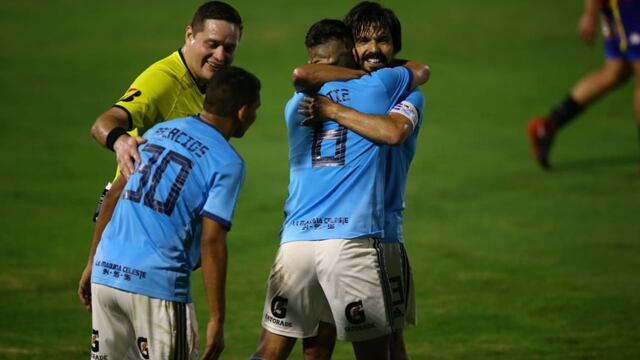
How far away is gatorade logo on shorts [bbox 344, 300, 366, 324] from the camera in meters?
6.64

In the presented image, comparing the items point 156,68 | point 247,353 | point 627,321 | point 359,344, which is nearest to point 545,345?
point 627,321

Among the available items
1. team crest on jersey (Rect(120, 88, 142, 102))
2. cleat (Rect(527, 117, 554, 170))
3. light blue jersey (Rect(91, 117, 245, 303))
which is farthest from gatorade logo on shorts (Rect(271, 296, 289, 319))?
cleat (Rect(527, 117, 554, 170))

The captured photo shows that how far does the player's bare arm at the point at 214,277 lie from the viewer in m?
5.75

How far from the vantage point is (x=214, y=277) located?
579 centimetres

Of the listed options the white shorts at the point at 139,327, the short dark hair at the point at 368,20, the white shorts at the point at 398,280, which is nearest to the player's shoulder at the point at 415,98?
the short dark hair at the point at 368,20

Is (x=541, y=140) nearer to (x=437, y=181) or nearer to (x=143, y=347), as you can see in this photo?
(x=437, y=181)

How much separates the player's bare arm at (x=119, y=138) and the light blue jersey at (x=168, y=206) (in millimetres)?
96

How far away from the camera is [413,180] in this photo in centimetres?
1405

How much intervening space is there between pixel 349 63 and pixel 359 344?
5.32 ft

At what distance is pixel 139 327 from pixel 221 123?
1.10m

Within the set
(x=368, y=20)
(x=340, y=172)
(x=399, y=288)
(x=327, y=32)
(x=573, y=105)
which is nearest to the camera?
(x=340, y=172)

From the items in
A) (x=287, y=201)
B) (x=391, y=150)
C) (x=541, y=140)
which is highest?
(x=391, y=150)

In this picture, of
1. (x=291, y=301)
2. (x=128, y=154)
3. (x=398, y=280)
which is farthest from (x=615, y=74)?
(x=128, y=154)

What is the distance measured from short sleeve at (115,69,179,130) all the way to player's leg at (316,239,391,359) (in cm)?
131
